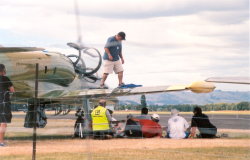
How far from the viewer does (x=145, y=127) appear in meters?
19.6

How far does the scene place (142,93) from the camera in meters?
18.9

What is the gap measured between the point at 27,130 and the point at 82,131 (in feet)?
19.9

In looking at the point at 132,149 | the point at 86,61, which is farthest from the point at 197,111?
the point at 86,61

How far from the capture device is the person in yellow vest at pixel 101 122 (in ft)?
64.1

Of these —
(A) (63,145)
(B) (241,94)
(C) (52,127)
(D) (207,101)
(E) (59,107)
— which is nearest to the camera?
(B) (241,94)

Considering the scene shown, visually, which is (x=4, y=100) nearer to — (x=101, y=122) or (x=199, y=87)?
(x=101, y=122)

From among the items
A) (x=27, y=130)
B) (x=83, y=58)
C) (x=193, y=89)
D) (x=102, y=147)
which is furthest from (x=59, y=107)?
(x=193, y=89)

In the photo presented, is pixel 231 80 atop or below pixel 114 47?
below

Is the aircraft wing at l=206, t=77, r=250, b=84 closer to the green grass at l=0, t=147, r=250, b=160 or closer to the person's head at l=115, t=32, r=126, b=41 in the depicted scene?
the green grass at l=0, t=147, r=250, b=160

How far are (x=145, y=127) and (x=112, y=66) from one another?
7.06 ft

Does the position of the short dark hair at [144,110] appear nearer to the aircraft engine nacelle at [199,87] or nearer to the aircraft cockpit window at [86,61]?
the aircraft engine nacelle at [199,87]

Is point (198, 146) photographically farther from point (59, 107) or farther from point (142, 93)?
point (59, 107)

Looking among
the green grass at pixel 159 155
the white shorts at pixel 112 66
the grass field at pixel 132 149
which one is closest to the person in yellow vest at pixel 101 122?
the grass field at pixel 132 149

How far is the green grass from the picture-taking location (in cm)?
1452
